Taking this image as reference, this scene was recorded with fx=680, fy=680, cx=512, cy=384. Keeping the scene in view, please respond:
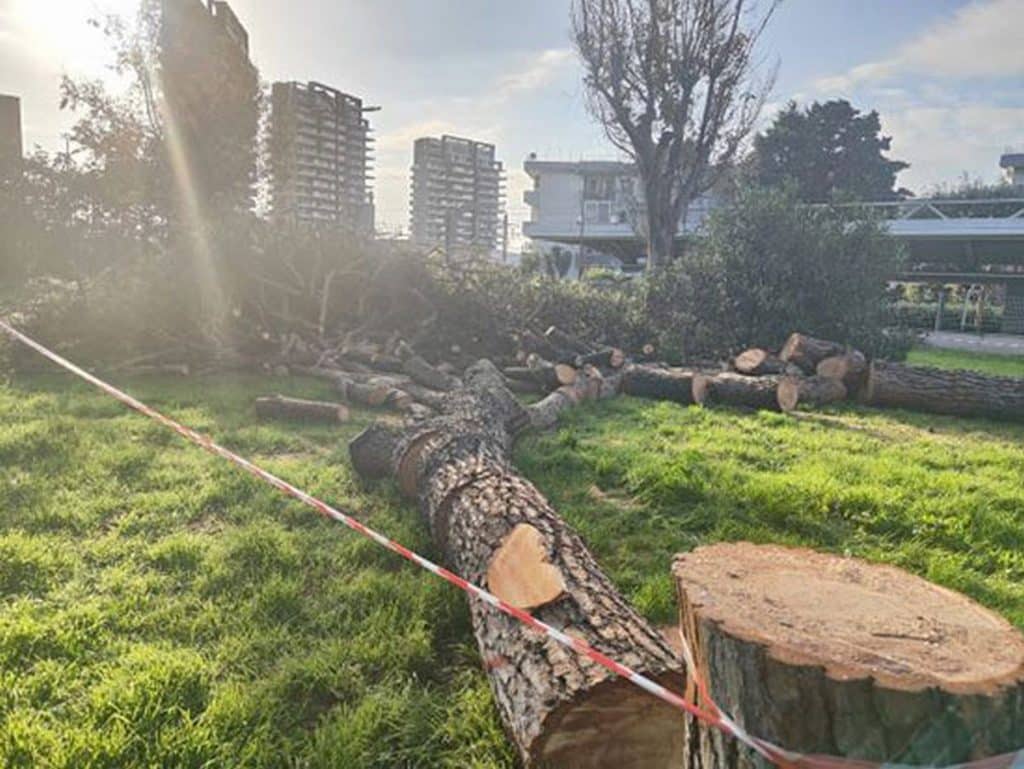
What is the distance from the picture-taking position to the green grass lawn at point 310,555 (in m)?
2.20

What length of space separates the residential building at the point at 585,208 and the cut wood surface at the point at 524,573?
74.4 ft

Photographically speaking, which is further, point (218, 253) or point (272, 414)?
point (218, 253)

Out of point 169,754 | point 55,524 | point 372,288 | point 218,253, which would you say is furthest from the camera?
point 372,288

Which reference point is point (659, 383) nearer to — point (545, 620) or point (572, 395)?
point (572, 395)

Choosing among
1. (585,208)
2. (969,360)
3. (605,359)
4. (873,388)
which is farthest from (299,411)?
(585,208)

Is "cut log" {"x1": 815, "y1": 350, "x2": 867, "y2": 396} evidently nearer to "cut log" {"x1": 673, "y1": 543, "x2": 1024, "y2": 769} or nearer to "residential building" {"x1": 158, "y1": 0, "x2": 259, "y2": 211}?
"cut log" {"x1": 673, "y1": 543, "x2": 1024, "y2": 769}

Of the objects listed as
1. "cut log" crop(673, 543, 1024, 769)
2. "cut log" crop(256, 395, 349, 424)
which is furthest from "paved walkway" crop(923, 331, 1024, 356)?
"cut log" crop(673, 543, 1024, 769)

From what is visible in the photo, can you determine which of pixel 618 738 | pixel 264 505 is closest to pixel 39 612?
pixel 264 505

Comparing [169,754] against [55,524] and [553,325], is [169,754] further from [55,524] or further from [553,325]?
[553,325]

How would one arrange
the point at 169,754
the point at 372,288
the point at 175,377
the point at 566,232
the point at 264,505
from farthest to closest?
the point at 566,232
the point at 372,288
the point at 175,377
the point at 264,505
the point at 169,754

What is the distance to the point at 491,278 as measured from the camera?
10750mm

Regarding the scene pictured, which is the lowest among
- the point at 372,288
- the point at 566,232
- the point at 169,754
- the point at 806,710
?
the point at 169,754

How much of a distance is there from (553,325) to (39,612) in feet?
28.2

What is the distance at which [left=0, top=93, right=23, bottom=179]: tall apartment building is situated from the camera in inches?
607
